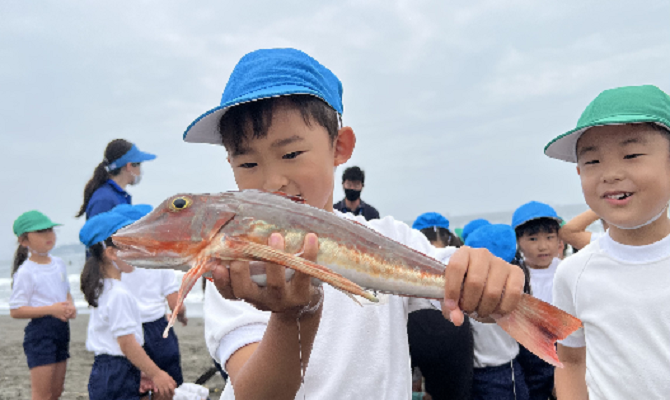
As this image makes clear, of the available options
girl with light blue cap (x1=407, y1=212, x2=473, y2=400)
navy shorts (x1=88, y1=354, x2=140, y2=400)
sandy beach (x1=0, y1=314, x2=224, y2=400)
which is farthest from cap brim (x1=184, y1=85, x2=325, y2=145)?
sandy beach (x1=0, y1=314, x2=224, y2=400)

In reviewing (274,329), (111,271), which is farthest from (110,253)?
(274,329)

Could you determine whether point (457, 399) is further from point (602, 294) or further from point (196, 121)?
point (196, 121)

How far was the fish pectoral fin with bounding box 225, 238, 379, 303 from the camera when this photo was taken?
5.27 feet

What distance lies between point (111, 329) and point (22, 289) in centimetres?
319

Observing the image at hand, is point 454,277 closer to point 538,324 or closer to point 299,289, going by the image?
point 538,324

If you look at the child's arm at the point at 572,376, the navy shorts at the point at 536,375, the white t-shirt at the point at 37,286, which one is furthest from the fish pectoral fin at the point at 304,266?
the white t-shirt at the point at 37,286

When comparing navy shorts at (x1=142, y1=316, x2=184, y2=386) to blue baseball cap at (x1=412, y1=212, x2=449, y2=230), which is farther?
blue baseball cap at (x1=412, y1=212, x2=449, y2=230)

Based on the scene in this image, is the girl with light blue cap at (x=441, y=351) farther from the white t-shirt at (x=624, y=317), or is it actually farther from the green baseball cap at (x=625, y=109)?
the green baseball cap at (x=625, y=109)

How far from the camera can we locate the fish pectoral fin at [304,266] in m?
1.61

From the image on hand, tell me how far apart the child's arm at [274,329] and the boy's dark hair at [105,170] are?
6.28m

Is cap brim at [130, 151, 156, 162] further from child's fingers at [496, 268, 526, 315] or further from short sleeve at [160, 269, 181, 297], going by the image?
child's fingers at [496, 268, 526, 315]

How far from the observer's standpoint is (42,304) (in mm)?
7695

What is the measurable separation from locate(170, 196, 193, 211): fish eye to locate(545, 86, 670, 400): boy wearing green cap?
2.55 m

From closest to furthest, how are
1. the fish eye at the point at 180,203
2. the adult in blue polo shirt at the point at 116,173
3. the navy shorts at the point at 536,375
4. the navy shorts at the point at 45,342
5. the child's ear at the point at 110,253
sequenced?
the fish eye at the point at 180,203
the navy shorts at the point at 536,375
the child's ear at the point at 110,253
the navy shorts at the point at 45,342
the adult in blue polo shirt at the point at 116,173
